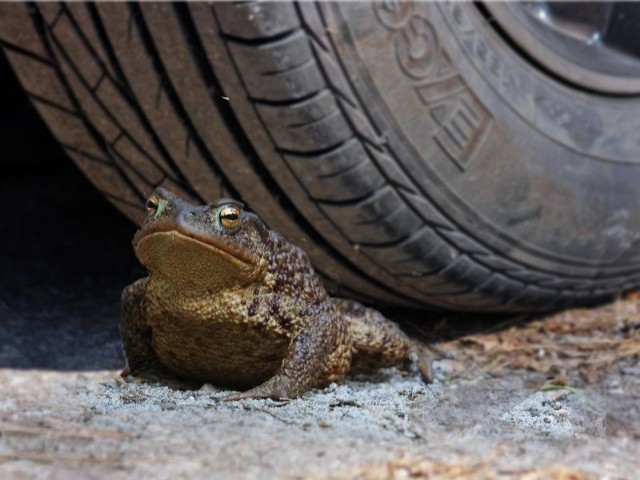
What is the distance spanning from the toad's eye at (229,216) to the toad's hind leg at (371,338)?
43 centimetres

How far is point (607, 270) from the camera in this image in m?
2.44

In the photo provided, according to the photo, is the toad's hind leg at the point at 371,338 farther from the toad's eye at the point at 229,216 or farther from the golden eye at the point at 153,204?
the golden eye at the point at 153,204

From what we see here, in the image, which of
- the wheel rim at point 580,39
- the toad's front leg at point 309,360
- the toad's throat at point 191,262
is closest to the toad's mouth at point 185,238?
the toad's throat at point 191,262

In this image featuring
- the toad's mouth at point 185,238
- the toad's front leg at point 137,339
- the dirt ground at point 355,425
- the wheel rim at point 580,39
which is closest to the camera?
the dirt ground at point 355,425

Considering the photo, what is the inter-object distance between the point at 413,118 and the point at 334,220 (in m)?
0.28

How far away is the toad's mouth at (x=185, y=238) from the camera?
1.64 m

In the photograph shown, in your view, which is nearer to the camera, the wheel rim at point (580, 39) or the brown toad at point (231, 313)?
the brown toad at point (231, 313)

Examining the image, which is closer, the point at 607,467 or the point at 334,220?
the point at 607,467

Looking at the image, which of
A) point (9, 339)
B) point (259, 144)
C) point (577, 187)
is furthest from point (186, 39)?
point (577, 187)

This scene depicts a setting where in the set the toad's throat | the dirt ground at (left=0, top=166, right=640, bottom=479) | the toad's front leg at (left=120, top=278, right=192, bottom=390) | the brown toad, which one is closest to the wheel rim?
the dirt ground at (left=0, top=166, right=640, bottom=479)

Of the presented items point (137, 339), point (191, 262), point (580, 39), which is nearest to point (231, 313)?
point (191, 262)

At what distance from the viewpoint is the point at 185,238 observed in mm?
1659

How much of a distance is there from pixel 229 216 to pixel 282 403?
1.18 ft

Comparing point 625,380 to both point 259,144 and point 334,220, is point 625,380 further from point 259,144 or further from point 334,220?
point 259,144
